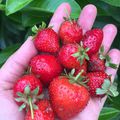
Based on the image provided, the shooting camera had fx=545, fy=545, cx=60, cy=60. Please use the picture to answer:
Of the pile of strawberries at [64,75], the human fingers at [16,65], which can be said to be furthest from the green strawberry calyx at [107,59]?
the human fingers at [16,65]

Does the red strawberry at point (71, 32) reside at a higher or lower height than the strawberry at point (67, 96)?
higher

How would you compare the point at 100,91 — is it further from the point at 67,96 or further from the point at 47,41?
the point at 47,41

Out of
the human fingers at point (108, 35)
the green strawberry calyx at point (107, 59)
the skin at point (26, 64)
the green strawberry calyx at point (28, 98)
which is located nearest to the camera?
the green strawberry calyx at point (28, 98)

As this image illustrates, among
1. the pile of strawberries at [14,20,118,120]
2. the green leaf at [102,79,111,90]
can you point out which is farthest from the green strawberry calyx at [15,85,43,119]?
the green leaf at [102,79,111,90]

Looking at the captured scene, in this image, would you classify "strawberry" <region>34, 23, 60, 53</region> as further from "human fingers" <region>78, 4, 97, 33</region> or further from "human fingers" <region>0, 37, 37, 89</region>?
"human fingers" <region>78, 4, 97, 33</region>

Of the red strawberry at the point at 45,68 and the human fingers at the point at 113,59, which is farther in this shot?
the human fingers at the point at 113,59

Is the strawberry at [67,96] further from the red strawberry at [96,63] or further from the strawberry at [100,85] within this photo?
the red strawberry at [96,63]

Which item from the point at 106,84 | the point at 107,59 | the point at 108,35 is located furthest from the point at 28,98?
the point at 108,35
